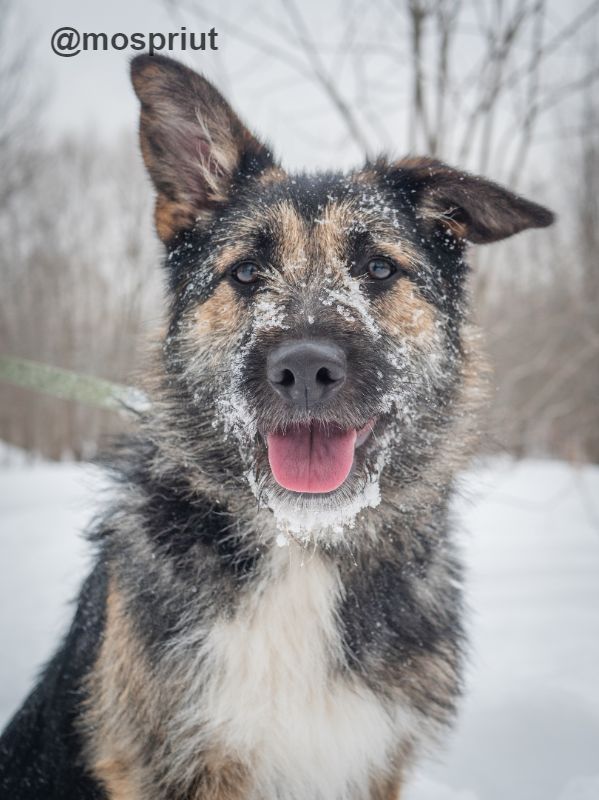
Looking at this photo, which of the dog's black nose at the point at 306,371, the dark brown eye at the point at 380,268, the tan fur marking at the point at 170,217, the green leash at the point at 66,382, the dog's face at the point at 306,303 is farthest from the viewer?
the green leash at the point at 66,382

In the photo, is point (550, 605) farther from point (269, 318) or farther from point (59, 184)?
point (59, 184)

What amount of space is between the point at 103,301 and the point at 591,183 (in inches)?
651

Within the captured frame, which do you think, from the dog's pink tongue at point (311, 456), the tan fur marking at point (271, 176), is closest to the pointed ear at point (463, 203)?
the tan fur marking at point (271, 176)

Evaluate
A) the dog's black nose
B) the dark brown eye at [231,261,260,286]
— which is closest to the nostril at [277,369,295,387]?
the dog's black nose

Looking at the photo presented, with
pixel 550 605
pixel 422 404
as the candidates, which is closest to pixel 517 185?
pixel 550 605

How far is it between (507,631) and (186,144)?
120 inches

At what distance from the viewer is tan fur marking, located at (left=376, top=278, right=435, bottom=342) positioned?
7.10 feet

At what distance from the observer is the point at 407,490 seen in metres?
2.22

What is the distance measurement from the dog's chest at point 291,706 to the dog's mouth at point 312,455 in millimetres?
399

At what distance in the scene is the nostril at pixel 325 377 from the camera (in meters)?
1.78

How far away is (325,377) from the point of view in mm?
1791

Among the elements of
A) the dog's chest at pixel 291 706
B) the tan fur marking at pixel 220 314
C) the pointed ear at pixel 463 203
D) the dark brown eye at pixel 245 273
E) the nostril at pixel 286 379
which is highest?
the pointed ear at pixel 463 203

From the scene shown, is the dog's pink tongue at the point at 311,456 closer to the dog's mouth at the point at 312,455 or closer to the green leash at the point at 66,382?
the dog's mouth at the point at 312,455

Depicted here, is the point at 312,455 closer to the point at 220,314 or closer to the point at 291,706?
the point at 220,314
